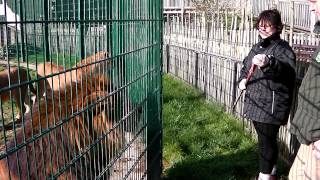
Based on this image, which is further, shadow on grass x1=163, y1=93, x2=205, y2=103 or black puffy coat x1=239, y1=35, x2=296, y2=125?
shadow on grass x1=163, y1=93, x2=205, y2=103

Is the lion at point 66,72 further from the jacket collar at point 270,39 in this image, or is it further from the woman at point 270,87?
the jacket collar at point 270,39

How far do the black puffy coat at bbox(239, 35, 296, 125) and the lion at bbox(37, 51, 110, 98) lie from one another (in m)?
1.93

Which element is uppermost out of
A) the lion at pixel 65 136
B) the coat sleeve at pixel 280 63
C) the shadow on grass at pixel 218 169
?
the coat sleeve at pixel 280 63

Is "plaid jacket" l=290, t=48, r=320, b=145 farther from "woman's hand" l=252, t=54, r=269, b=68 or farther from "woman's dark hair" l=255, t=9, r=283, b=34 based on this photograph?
"woman's dark hair" l=255, t=9, r=283, b=34

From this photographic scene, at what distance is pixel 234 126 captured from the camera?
7039mm

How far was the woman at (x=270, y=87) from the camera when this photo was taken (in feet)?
14.1

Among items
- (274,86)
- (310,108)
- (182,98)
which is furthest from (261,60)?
(182,98)

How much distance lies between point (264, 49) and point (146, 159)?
5.12 feet

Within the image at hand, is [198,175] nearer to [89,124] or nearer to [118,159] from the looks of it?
[118,159]

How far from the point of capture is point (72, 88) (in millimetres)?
2459

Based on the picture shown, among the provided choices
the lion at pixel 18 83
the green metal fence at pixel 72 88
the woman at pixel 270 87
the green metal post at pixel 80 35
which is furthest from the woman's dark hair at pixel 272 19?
the lion at pixel 18 83

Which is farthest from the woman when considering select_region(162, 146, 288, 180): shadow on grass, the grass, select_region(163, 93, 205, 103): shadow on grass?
select_region(163, 93, 205, 103): shadow on grass

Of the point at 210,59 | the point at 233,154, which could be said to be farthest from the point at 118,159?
the point at 210,59

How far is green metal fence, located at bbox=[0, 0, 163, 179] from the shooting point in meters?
1.91
